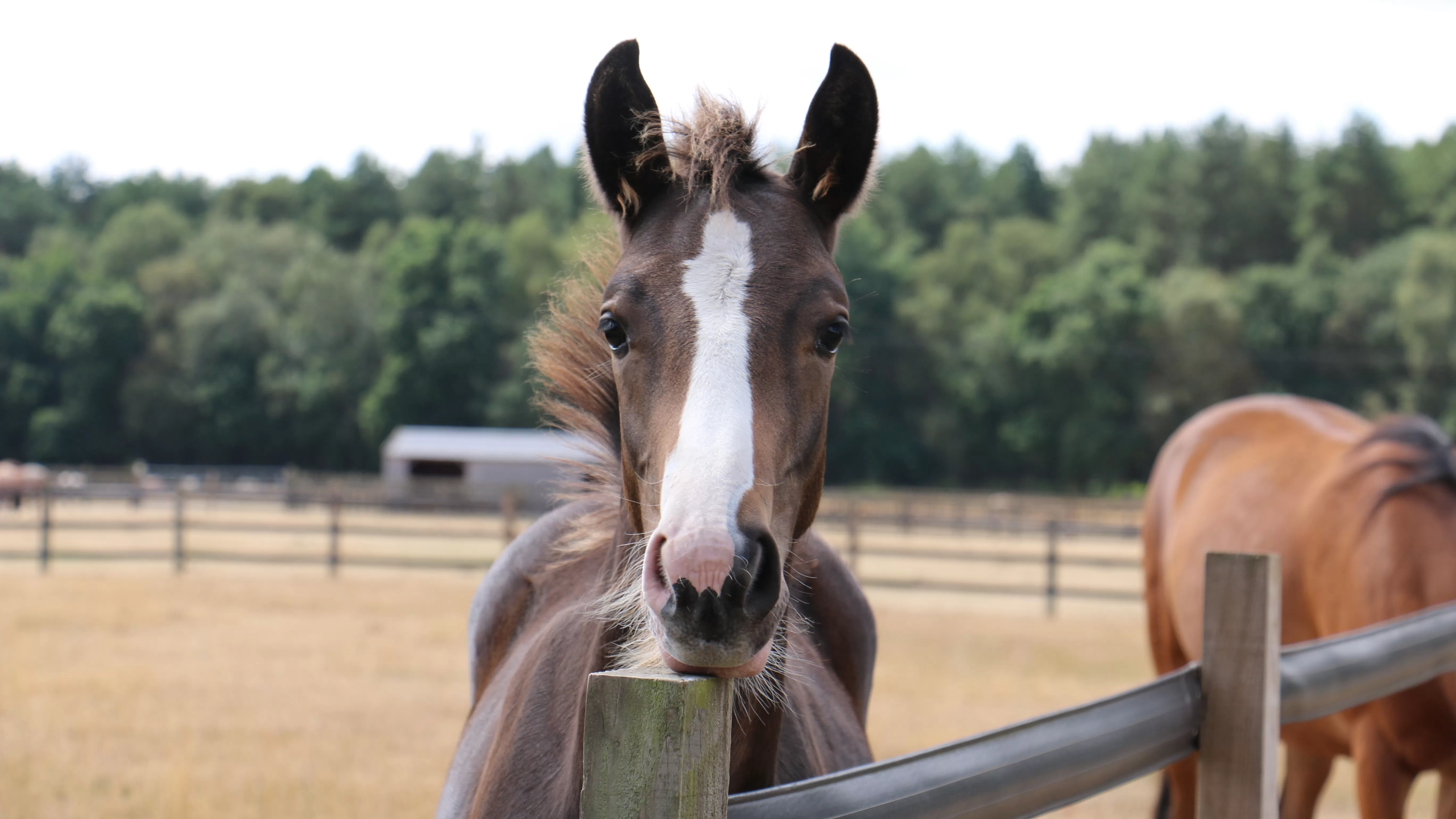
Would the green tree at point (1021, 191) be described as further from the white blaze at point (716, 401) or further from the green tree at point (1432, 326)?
the white blaze at point (716, 401)

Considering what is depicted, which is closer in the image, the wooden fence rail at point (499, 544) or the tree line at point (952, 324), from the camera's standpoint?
the wooden fence rail at point (499, 544)

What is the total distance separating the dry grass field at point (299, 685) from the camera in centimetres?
538

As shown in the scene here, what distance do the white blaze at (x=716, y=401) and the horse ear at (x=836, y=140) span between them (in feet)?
0.81

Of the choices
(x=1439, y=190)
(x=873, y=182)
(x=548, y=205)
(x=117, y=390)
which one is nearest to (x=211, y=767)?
(x=873, y=182)

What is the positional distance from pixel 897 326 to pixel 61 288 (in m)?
45.7

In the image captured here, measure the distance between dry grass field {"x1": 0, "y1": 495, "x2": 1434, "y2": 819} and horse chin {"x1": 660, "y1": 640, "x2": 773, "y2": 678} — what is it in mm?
4355

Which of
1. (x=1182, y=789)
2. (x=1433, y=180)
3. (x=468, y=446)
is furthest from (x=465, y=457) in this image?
(x=1433, y=180)

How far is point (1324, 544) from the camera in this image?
4.41 meters

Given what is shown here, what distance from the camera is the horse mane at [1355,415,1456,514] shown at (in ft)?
13.6

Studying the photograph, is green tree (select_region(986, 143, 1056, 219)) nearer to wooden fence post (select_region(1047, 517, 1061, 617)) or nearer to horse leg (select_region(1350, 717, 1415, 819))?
wooden fence post (select_region(1047, 517, 1061, 617))

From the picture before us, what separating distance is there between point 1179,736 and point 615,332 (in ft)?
4.29

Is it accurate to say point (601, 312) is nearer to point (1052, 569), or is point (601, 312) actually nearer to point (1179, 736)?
point (1179, 736)

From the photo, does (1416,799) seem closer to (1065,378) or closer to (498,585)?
(498,585)

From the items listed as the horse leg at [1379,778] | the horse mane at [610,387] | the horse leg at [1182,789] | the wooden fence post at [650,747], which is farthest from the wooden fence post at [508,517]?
the wooden fence post at [650,747]
